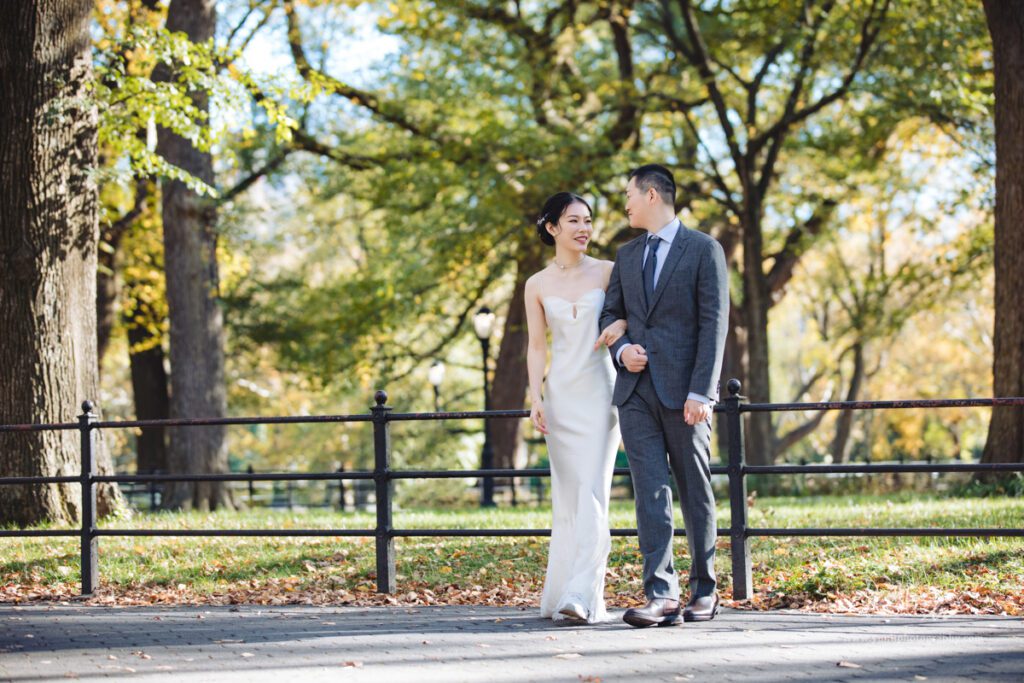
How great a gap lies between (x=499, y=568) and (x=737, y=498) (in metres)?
2.49

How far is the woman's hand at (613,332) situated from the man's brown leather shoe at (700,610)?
5.05ft

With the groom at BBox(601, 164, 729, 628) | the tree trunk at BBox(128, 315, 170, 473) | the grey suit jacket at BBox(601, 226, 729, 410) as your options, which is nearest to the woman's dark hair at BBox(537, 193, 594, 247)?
the groom at BBox(601, 164, 729, 628)

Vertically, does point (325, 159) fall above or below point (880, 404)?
above

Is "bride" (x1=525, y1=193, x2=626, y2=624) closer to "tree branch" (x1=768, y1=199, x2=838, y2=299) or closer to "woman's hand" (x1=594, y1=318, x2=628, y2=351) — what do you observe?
"woman's hand" (x1=594, y1=318, x2=628, y2=351)

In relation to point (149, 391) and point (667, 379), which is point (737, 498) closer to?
point (667, 379)

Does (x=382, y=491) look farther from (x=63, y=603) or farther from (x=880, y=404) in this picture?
(x=880, y=404)

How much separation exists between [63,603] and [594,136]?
612 inches

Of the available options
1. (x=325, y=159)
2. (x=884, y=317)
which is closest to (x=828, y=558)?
(x=325, y=159)

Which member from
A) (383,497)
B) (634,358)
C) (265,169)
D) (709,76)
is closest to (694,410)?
(634,358)

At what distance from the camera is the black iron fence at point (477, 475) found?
23.5 ft

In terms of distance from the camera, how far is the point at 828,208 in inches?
992

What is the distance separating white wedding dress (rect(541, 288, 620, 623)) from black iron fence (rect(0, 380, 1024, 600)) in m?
0.66

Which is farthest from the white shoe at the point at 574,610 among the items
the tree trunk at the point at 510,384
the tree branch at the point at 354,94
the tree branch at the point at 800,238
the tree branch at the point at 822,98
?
the tree trunk at the point at 510,384

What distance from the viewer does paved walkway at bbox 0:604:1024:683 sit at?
554cm
